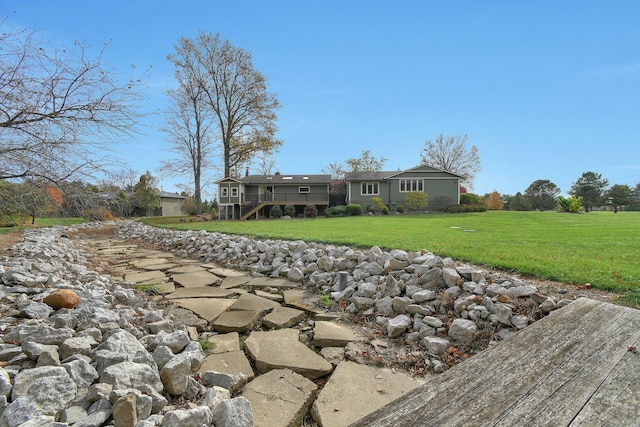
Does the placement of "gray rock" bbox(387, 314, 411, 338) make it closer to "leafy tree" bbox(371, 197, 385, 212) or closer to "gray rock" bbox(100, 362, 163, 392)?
"gray rock" bbox(100, 362, 163, 392)

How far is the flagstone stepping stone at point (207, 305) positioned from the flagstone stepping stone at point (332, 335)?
40.4 inches

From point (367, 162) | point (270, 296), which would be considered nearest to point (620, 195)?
point (367, 162)

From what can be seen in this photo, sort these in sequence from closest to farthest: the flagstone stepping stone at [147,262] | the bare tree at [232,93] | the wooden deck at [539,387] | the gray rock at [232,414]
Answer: the wooden deck at [539,387] < the gray rock at [232,414] < the flagstone stepping stone at [147,262] < the bare tree at [232,93]

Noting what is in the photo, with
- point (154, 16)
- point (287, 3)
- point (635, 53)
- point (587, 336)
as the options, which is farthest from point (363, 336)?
point (635, 53)

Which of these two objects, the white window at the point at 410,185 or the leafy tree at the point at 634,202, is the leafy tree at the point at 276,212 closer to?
the white window at the point at 410,185

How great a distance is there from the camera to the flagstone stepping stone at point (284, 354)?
2.08m

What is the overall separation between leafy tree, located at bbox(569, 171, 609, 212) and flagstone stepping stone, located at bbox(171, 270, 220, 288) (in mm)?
43241

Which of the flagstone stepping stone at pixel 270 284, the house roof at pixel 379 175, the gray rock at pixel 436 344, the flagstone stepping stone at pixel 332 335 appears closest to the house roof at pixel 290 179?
the house roof at pixel 379 175

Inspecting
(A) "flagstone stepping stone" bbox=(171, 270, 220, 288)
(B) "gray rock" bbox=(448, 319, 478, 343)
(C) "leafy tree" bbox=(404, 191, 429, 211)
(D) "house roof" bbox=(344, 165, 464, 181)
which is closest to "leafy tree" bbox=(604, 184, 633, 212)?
(D) "house roof" bbox=(344, 165, 464, 181)

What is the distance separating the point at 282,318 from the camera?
299 cm

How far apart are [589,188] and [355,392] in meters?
46.3

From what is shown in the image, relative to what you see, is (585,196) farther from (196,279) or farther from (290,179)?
(196,279)

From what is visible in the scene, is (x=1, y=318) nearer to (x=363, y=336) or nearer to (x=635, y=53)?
(x=363, y=336)

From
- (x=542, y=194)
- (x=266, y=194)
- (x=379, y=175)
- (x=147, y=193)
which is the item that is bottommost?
(x=266, y=194)
